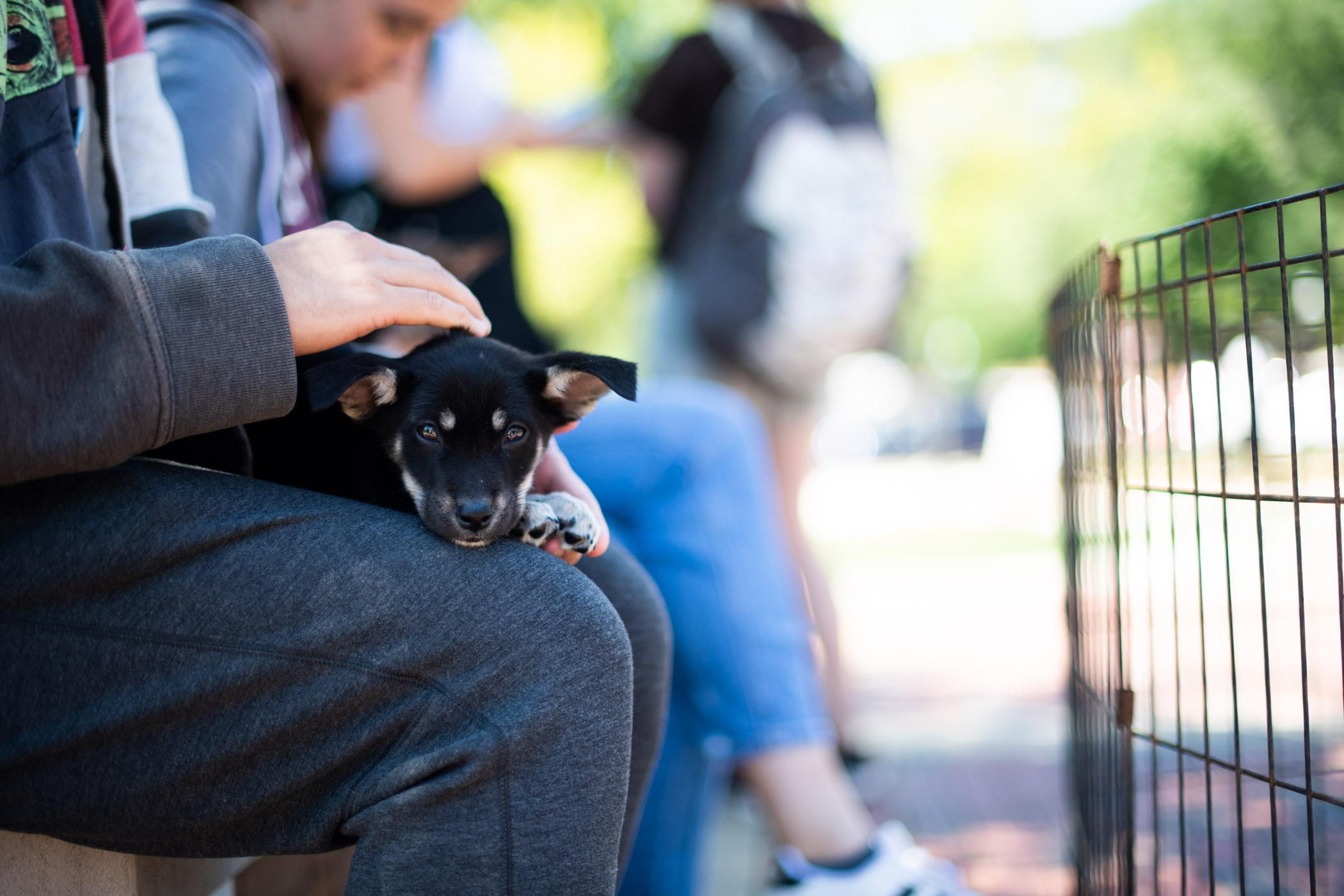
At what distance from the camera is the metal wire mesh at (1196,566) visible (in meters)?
1.79

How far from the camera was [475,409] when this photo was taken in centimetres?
247

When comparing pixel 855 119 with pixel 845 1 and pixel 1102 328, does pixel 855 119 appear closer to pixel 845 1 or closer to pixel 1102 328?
pixel 1102 328

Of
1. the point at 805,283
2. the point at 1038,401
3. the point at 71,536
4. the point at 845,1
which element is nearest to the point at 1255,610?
the point at 805,283

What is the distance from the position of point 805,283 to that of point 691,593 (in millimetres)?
1915

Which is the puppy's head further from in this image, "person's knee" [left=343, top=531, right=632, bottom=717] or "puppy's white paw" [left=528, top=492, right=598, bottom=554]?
"person's knee" [left=343, top=531, right=632, bottom=717]

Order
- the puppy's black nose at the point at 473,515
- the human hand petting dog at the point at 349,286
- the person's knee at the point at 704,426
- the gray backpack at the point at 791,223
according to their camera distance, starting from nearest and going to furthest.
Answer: the human hand petting dog at the point at 349,286
the puppy's black nose at the point at 473,515
the person's knee at the point at 704,426
the gray backpack at the point at 791,223

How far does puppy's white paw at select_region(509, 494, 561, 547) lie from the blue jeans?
1.85 ft

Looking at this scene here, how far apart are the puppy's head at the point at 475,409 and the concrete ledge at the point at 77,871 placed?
84 centimetres

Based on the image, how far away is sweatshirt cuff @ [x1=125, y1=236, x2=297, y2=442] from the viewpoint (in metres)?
1.45

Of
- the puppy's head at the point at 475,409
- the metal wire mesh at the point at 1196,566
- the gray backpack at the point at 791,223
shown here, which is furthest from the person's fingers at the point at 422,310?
the gray backpack at the point at 791,223

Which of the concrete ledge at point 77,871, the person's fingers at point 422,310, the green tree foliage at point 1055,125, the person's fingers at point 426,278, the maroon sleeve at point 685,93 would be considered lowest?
the concrete ledge at point 77,871

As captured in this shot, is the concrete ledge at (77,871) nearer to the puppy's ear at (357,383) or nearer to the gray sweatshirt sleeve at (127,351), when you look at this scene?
the gray sweatshirt sleeve at (127,351)

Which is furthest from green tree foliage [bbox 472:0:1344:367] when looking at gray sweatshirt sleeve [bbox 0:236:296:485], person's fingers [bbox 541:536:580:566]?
gray sweatshirt sleeve [bbox 0:236:296:485]

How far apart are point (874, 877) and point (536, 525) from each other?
1289 millimetres
